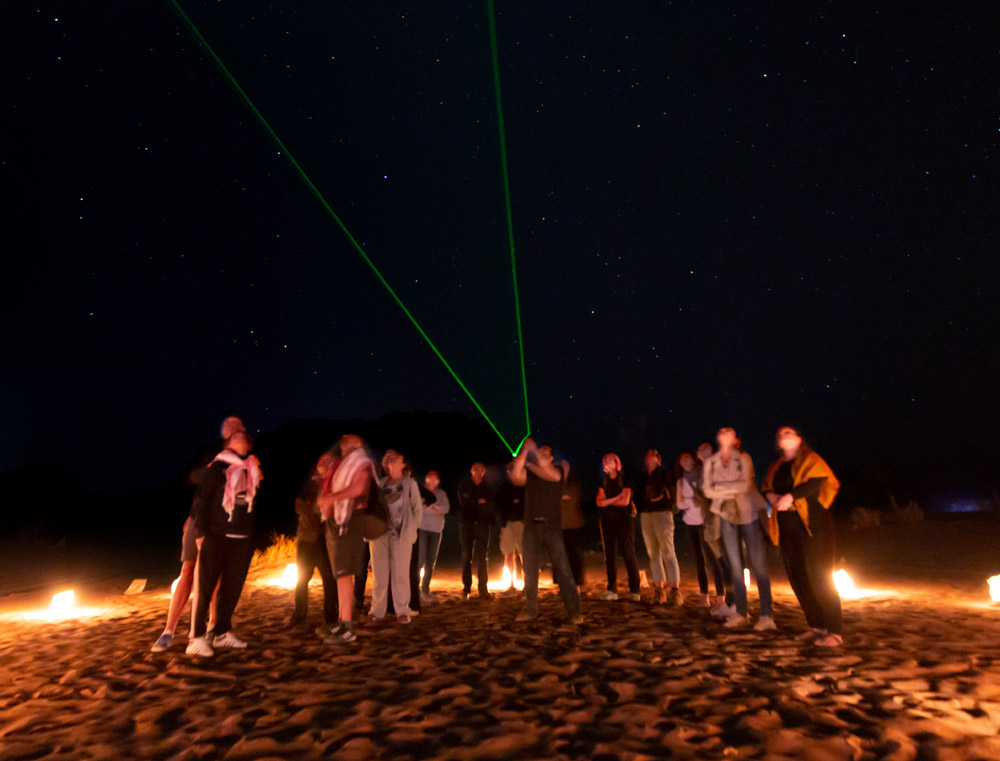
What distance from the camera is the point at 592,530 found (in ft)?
96.1

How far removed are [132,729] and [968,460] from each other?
4561 cm

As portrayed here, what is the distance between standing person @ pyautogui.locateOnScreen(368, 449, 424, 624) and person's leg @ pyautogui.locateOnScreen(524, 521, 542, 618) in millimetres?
1416

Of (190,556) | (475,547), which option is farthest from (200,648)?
(475,547)

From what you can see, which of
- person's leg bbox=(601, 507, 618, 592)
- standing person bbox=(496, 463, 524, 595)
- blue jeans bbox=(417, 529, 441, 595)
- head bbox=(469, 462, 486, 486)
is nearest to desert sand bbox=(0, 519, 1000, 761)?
person's leg bbox=(601, 507, 618, 592)

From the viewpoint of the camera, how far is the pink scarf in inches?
220

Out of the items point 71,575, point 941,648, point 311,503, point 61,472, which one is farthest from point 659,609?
point 61,472

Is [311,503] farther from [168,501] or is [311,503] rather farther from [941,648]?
[168,501]

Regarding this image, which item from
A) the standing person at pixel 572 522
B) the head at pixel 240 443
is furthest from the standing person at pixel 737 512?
the head at pixel 240 443

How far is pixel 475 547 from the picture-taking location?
8875 mm

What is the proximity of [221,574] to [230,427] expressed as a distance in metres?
1.43

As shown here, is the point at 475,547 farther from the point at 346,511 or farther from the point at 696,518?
the point at 696,518

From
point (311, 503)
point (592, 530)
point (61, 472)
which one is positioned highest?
point (61, 472)

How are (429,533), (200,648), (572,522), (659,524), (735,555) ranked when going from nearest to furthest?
(200,648)
(735,555)
(659,524)
(572,522)
(429,533)

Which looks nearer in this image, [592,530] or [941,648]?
[941,648]
